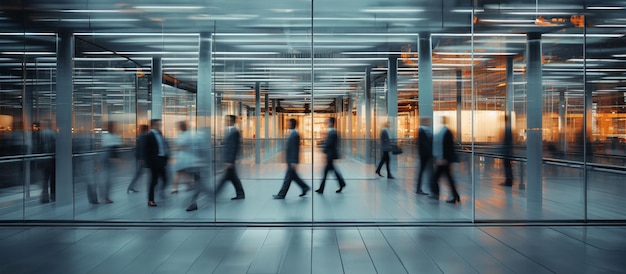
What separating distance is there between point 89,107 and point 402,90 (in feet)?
19.1

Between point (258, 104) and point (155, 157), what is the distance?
204 centimetres

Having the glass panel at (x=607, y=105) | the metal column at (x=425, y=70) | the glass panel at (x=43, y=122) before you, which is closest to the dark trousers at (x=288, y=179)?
the metal column at (x=425, y=70)

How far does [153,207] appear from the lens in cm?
623

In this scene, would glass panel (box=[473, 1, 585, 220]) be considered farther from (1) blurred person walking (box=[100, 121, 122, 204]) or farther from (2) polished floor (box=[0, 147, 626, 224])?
(1) blurred person walking (box=[100, 121, 122, 204])

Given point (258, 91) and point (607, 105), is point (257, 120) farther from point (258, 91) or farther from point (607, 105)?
point (607, 105)

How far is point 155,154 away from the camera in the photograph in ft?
20.5

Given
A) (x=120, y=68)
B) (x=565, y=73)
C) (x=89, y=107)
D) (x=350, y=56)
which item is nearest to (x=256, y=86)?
(x=350, y=56)

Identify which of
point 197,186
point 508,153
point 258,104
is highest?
point 258,104

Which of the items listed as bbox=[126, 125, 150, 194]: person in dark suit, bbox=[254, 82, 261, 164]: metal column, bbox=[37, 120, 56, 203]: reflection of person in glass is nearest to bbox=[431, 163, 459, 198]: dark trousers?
bbox=[254, 82, 261, 164]: metal column

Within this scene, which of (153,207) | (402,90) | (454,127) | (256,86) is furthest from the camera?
(402,90)

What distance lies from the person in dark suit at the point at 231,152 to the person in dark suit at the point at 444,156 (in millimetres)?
3409

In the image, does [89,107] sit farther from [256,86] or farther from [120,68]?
[256,86]

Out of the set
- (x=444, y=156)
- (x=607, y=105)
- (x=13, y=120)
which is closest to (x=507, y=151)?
(x=444, y=156)

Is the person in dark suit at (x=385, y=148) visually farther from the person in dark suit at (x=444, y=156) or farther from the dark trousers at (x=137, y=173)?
the dark trousers at (x=137, y=173)
